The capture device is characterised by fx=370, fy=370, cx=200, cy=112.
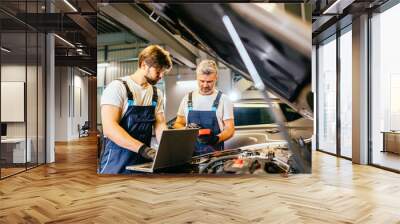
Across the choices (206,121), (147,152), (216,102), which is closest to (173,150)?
(147,152)

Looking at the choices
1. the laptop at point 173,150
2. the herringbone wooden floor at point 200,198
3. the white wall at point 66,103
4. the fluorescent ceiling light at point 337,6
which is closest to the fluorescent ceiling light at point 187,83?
the laptop at point 173,150

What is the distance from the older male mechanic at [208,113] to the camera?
6.20 metres

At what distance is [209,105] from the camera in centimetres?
625

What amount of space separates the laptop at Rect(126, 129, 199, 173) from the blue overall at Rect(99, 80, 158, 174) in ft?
0.49

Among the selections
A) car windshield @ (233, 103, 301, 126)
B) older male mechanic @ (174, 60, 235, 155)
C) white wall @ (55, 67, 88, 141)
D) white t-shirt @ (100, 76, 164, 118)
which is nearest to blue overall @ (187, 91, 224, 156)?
older male mechanic @ (174, 60, 235, 155)

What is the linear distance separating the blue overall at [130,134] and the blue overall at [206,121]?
0.63 m

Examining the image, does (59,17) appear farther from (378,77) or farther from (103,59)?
(378,77)

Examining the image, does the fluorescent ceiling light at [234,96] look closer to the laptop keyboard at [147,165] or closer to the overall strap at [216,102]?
the overall strap at [216,102]

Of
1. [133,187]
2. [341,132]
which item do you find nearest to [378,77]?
[341,132]

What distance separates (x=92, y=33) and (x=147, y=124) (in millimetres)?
4162

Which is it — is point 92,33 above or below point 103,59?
above

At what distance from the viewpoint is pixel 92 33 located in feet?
30.2

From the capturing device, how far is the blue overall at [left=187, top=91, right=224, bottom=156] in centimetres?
620

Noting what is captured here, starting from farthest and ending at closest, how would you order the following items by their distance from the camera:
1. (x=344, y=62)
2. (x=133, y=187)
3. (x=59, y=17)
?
(x=344, y=62), (x=59, y=17), (x=133, y=187)
